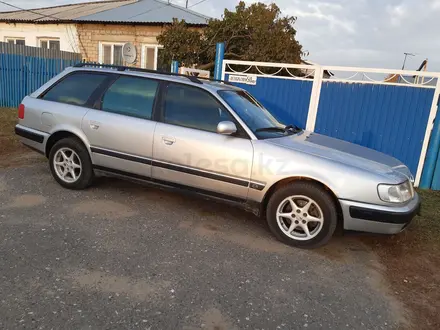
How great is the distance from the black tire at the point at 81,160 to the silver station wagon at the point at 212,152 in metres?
0.01

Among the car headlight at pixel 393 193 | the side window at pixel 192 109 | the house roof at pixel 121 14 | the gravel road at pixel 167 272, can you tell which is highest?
the house roof at pixel 121 14

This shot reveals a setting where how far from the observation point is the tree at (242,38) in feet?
35.4

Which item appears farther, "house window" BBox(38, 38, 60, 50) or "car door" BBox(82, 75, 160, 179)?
"house window" BBox(38, 38, 60, 50)

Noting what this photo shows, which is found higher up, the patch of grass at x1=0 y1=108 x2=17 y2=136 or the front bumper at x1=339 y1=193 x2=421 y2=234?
the front bumper at x1=339 y1=193 x2=421 y2=234

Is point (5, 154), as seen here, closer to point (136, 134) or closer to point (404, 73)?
point (136, 134)

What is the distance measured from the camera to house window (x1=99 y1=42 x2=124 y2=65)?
52.1 feet

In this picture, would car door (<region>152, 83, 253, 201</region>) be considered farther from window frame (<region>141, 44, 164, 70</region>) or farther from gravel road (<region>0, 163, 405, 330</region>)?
window frame (<region>141, 44, 164, 70</region>)

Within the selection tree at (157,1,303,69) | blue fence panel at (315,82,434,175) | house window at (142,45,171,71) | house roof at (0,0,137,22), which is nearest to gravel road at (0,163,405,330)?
blue fence panel at (315,82,434,175)

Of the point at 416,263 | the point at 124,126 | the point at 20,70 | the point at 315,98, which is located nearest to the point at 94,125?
the point at 124,126

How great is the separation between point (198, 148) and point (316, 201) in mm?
1385

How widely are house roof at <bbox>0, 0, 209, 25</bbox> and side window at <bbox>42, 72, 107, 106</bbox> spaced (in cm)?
990

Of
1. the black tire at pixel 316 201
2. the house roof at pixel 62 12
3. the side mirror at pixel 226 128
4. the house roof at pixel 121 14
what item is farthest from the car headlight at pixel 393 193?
the house roof at pixel 62 12

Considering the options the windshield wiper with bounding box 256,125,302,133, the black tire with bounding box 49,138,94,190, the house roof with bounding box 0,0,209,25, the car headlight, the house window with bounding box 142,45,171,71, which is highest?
the house roof with bounding box 0,0,209,25

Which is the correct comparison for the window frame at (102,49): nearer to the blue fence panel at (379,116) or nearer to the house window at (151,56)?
the house window at (151,56)
